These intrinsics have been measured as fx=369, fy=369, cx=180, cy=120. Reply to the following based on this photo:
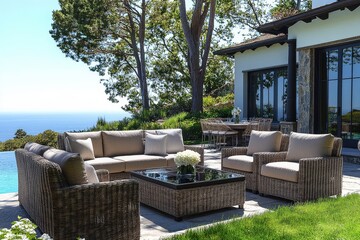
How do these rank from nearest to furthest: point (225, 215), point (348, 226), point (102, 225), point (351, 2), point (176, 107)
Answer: point (102, 225) < point (348, 226) < point (225, 215) < point (351, 2) < point (176, 107)

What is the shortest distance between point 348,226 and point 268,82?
11023 mm

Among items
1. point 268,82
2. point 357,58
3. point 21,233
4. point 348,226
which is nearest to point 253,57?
point 268,82

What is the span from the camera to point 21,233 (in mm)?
1889

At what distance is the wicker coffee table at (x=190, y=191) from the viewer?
14.9ft

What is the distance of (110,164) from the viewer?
19.9ft

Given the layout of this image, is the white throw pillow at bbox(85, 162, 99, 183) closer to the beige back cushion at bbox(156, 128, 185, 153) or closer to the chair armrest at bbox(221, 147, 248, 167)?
the chair armrest at bbox(221, 147, 248, 167)

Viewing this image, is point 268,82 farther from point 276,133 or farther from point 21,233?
point 21,233

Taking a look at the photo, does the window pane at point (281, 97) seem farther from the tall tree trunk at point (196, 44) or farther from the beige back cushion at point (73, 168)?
the beige back cushion at point (73, 168)

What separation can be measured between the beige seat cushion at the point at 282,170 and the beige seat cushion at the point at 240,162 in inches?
12.2

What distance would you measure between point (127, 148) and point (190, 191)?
2.58 metres

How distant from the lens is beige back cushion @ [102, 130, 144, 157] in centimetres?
672

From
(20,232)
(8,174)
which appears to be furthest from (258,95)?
(20,232)

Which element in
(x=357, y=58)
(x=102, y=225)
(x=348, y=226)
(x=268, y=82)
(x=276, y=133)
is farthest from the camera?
(x=268, y=82)

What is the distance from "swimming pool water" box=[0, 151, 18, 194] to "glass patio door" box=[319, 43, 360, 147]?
27.7 feet
